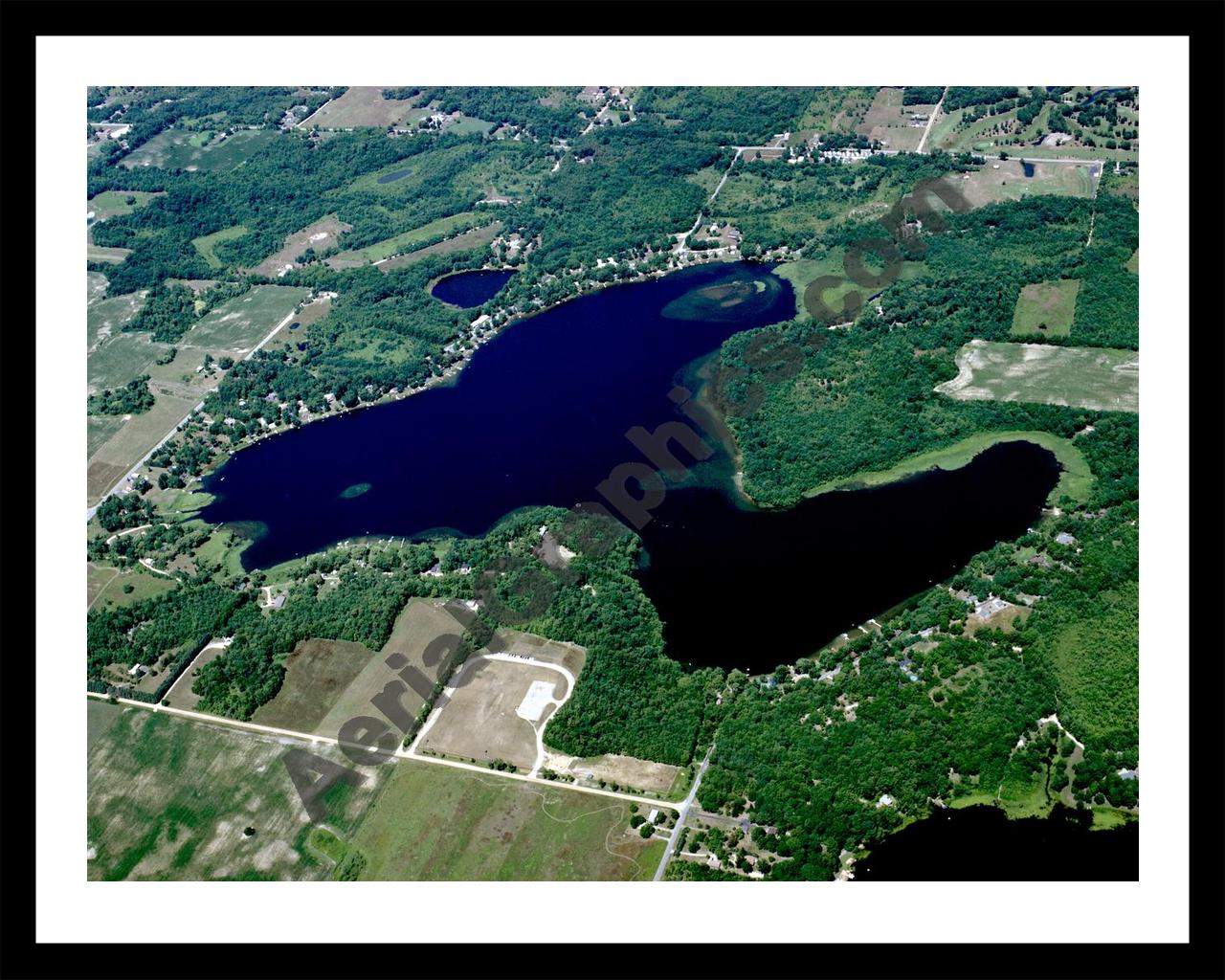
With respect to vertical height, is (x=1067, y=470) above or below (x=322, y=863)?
above

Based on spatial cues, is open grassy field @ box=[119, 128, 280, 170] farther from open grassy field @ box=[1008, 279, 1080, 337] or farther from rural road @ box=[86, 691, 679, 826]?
open grassy field @ box=[1008, 279, 1080, 337]

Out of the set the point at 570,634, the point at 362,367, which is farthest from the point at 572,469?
the point at 362,367

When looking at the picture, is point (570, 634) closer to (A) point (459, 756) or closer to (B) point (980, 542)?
(A) point (459, 756)

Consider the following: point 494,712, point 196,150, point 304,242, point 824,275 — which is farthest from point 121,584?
point 196,150

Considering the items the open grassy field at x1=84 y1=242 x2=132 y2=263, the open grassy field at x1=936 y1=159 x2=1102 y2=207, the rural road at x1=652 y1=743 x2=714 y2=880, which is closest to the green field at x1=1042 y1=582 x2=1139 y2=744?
the rural road at x1=652 y1=743 x2=714 y2=880

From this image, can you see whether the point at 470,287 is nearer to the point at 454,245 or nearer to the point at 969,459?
the point at 454,245

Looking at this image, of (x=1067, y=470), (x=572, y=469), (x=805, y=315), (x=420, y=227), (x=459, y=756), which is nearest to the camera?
(x=459, y=756)

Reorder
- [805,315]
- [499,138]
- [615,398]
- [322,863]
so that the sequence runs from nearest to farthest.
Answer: [322,863] → [615,398] → [805,315] → [499,138]
